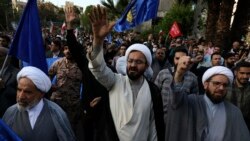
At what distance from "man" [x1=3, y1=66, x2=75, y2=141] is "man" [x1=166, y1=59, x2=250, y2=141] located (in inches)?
38.7

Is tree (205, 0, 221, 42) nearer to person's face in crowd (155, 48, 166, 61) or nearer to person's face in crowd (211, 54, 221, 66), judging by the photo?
person's face in crowd (155, 48, 166, 61)

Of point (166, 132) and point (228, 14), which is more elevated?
point (228, 14)

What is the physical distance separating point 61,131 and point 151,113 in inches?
30.6

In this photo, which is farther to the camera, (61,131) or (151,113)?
(151,113)

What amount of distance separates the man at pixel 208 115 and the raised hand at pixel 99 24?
28.5 inches

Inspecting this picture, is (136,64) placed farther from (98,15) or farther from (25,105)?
(25,105)

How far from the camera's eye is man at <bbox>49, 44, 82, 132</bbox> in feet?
19.0

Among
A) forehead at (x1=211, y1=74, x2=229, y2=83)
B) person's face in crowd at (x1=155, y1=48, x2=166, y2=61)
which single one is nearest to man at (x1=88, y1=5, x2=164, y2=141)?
forehead at (x1=211, y1=74, x2=229, y2=83)

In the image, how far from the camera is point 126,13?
30.0 ft

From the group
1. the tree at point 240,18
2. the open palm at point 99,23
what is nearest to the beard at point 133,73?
the open palm at point 99,23

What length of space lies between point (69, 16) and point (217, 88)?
67.9 inches

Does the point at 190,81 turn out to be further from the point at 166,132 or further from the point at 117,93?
the point at 117,93

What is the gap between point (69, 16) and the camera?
4.38 m

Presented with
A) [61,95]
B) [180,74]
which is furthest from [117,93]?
[61,95]
